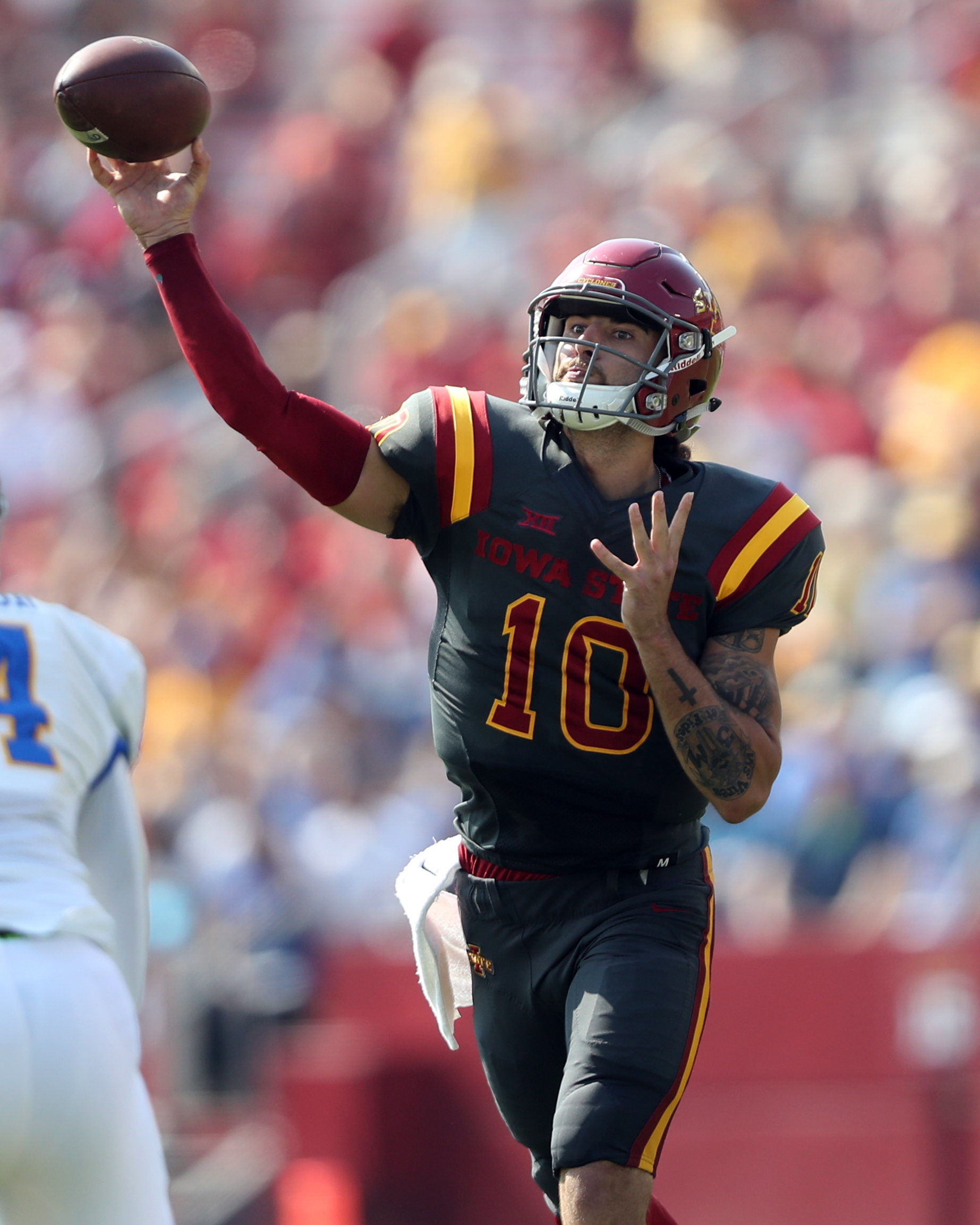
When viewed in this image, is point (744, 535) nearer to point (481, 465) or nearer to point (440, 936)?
point (481, 465)

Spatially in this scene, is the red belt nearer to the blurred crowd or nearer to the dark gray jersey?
the dark gray jersey

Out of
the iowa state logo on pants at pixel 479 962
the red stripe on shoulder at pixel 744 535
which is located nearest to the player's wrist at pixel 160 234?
Answer: the red stripe on shoulder at pixel 744 535

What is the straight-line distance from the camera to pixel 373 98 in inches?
Answer: 485

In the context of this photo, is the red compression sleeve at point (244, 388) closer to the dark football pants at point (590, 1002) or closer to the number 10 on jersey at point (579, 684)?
the number 10 on jersey at point (579, 684)

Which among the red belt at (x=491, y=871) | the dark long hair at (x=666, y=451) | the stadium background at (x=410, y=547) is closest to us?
the red belt at (x=491, y=871)

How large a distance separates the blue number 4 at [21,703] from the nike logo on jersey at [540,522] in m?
0.99

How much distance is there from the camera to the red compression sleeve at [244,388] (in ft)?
12.0

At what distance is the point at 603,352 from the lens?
3.84m

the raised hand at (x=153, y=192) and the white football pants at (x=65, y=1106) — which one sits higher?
the raised hand at (x=153, y=192)

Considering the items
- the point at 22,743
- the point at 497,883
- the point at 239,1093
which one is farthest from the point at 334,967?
the point at 22,743

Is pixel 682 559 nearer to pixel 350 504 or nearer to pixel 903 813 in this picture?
pixel 350 504

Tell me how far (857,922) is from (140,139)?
4.47m

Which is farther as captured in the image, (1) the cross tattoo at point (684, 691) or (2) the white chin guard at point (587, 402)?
(2) the white chin guard at point (587, 402)

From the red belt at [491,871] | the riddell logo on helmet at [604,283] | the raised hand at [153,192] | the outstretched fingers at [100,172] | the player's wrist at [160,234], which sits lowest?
the red belt at [491,871]
